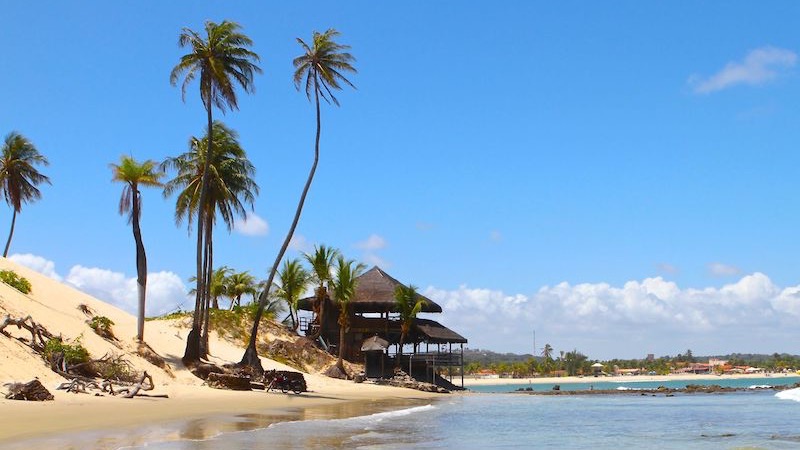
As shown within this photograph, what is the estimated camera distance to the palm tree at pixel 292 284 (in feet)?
168

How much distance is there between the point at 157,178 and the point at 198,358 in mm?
7417

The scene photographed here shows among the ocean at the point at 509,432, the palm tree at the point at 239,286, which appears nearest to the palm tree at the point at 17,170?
the palm tree at the point at 239,286

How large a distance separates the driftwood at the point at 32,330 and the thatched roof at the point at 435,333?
2753 cm

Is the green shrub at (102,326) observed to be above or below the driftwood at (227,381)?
above

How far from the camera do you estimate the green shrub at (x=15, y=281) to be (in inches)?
1194

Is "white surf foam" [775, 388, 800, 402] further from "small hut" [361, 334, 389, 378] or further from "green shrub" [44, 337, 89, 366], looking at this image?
"green shrub" [44, 337, 89, 366]

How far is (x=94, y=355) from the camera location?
26.5 meters

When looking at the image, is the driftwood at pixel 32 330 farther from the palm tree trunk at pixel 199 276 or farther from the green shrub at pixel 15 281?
the palm tree trunk at pixel 199 276

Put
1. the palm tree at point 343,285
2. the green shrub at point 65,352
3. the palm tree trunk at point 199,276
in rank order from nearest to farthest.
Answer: the green shrub at point 65,352, the palm tree trunk at point 199,276, the palm tree at point 343,285

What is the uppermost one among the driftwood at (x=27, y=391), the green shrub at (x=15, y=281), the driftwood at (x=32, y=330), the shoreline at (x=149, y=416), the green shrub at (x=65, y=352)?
the green shrub at (x=15, y=281)

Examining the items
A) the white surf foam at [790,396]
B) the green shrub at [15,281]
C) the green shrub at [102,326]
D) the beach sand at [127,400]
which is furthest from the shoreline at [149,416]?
the white surf foam at [790,396]

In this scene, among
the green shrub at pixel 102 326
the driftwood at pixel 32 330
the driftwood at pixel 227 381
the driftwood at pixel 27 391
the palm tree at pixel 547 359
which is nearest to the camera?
the driftwood at pixel 27 391

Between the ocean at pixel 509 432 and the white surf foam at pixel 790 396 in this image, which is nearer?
the ocean at pixel 509 432

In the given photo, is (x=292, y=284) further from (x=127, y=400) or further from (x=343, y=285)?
(x=127, y=400)
